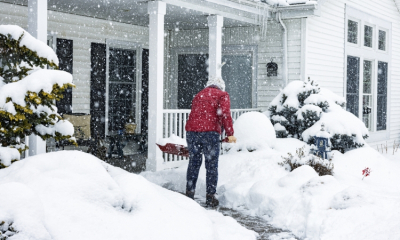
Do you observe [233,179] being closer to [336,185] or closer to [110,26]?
[336,185]

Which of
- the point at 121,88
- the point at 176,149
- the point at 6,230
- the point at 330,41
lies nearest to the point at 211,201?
the point at 176,149

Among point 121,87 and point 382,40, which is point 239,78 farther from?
point 382,40

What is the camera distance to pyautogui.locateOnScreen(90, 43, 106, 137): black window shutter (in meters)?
10.4

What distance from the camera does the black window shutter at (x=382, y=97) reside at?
49.0ft

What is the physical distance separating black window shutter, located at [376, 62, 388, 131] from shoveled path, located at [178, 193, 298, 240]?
1036 centimetres

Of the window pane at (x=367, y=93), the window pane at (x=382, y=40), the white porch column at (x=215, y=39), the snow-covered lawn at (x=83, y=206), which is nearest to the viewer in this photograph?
the snow-covered lawn at (x=83, y=206)

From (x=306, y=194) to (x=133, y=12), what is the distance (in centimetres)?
587

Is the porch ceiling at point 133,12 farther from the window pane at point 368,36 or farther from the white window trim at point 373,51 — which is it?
the window pane at point 368,36

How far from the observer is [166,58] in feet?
42.2

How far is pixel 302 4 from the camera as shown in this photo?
10.4 m

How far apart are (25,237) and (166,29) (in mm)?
10412

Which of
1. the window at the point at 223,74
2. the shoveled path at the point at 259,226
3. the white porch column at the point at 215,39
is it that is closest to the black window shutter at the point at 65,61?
the white porch column at the point at 215,39

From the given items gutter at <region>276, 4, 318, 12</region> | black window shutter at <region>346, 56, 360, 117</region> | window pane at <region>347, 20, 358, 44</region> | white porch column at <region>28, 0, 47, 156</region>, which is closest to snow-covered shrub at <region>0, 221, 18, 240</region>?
white porch column at <region>28, 0, 47, 156</region>

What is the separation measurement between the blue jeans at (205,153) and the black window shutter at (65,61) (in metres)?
4.48
